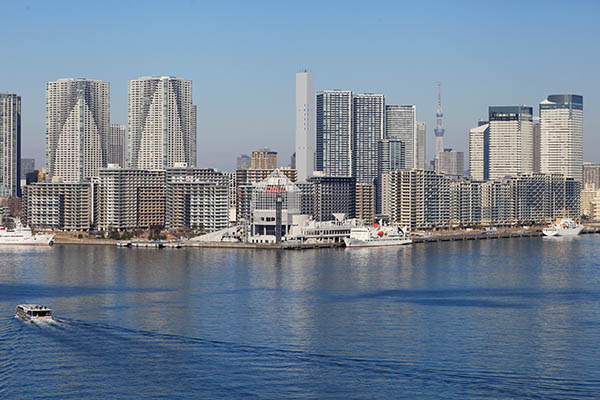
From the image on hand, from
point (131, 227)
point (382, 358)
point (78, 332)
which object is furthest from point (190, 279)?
point (131, 227)

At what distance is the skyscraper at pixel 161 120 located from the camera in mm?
138375

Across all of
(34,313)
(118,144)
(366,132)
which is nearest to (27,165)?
(118,144)

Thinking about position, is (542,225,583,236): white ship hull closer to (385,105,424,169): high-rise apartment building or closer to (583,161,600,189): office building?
(385,105,424,169): high-rise apartment building

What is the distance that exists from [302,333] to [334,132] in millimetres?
126385

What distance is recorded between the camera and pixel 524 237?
10444 centimetres

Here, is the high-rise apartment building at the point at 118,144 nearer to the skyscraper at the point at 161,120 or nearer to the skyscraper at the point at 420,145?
the skyscraper at the point at 161,120

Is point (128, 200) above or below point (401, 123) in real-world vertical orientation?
below

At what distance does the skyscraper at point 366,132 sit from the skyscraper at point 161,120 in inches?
1152

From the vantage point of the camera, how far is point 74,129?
14100 centimetres

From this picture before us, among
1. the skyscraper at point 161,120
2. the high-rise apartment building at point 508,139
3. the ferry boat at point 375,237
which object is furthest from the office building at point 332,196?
the high-rise apartment building at point 508,139

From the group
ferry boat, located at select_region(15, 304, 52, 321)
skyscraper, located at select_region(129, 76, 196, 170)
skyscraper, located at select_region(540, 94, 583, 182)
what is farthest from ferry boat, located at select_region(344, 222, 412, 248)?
skyscraper, located at select_region(540, 94, 583, 182)

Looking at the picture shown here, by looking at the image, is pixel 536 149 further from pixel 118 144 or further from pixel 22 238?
pixel 22 238

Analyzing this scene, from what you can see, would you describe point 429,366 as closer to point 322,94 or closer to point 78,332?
point 78,332

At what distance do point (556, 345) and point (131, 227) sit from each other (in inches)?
2724
